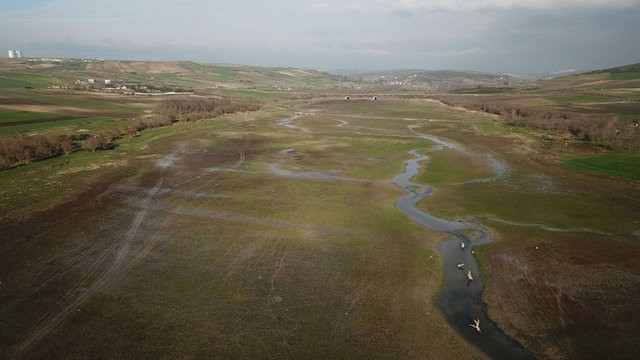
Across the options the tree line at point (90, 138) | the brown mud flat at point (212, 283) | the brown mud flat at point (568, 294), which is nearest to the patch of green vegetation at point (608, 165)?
the brown mud flat at point (568, 294)

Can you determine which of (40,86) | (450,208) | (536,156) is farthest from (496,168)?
(40,86)

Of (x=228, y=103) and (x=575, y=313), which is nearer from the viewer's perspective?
(x=575, y=313)

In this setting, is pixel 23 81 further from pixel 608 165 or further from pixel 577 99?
pixel 577 99

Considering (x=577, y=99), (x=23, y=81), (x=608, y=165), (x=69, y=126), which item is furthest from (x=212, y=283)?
(x=23, y=81)

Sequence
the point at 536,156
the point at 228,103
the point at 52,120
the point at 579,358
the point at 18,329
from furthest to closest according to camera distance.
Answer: the point at 228,103, the point at 52,120, the point at 536,156, the point at 18,329, the point at 579,358

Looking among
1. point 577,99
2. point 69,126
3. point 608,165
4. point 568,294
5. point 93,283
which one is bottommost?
point 93,283

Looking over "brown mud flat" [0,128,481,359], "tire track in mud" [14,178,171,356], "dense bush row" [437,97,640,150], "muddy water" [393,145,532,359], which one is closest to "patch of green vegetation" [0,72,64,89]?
"brown mud flat" [0,128,481,359]

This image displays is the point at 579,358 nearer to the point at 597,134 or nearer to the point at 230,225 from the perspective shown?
the point at 230,225
